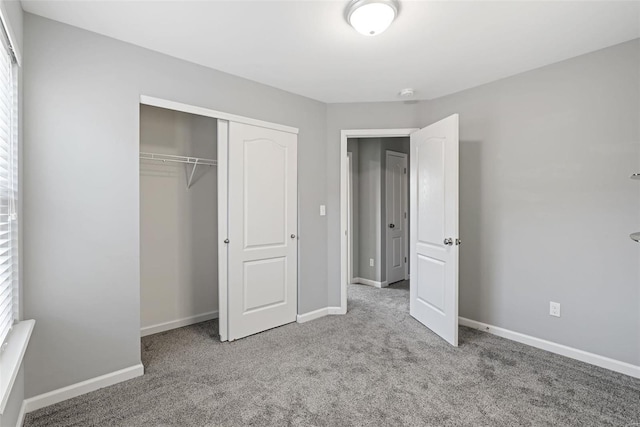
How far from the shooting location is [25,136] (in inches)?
75.4

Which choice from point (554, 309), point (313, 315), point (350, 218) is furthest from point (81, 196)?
point (554, 309)

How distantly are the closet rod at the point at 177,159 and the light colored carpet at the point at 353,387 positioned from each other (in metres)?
1.66

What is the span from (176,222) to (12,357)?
187 cm

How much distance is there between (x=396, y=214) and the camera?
507 centimetres

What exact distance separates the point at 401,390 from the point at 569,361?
1.48 m

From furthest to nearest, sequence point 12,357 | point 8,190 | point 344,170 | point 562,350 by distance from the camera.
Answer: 1. point 344,170
2. point 562,350
3. point 8,190
4. point 12,357

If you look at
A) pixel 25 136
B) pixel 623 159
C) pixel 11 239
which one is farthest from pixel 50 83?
pixel 623 159

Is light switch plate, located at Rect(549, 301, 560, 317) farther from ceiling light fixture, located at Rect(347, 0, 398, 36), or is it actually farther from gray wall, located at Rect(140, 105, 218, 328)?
gray wall, located at Rect(140, 105, 218, 328)

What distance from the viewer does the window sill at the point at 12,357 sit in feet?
4.22

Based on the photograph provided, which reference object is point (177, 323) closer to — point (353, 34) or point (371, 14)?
point (353, 34)

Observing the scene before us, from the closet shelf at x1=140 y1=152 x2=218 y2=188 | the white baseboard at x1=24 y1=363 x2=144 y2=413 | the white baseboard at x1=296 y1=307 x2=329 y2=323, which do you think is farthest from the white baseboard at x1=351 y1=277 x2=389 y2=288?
the white baseboard at x1=24 y1=363 x2=144 y2=413

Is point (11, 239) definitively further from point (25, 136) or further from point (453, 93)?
point (453, 93)

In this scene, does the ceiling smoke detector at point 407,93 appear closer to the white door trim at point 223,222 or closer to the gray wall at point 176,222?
the white door trim at point 223,222

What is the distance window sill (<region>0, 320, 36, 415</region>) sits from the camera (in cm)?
129
